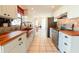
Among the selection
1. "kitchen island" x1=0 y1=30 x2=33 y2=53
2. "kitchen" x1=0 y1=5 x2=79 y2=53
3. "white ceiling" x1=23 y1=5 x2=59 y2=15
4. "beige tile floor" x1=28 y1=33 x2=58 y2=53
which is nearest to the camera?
"kitchen island" x1=0 y1=30 x2=33 y2=53

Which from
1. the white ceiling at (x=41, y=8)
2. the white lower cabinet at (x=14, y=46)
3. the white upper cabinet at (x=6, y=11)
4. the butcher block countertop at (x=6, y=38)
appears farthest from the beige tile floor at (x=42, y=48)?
the white ceiling at (x=41, y=8)

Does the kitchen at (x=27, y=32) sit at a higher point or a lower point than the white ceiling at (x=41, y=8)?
lower

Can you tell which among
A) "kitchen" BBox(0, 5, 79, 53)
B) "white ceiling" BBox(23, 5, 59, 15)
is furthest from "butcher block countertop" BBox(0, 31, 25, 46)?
"white ceiling" BBox(23, 5, 59, 15)

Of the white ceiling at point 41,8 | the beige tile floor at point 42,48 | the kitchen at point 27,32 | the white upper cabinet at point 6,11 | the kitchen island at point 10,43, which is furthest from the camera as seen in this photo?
the white ceiling at point 41,8

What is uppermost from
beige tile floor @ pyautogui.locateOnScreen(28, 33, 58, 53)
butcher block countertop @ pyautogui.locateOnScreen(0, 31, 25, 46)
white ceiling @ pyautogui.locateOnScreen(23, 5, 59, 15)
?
white ceiling @ pyautogui.locateOnScreen(23, 5, 59, 15)

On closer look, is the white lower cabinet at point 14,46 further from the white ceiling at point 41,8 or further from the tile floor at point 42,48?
the white ceiling at point 41,8

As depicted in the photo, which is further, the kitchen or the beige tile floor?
the beige tile floor

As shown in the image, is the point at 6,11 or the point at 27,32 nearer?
the point at 6,11

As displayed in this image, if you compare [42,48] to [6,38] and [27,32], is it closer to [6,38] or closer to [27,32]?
[27,32]

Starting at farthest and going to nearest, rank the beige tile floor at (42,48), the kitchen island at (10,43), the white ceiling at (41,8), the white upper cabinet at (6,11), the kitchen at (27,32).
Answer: the white ceiling at (41,8) < the beige tile floor at (42,48) < the white upper cabinet at (6,11) < the kitchen at (27,32) < the kitchen island at (10,43)

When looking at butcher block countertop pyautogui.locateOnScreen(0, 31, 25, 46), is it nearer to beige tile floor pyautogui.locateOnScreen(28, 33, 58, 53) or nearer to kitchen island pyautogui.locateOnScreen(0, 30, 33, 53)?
kitchen island pyautogui.locateOnScreen(0, 30, 33, 53)

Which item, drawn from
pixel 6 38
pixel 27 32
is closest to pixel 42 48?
pixel 27 32
